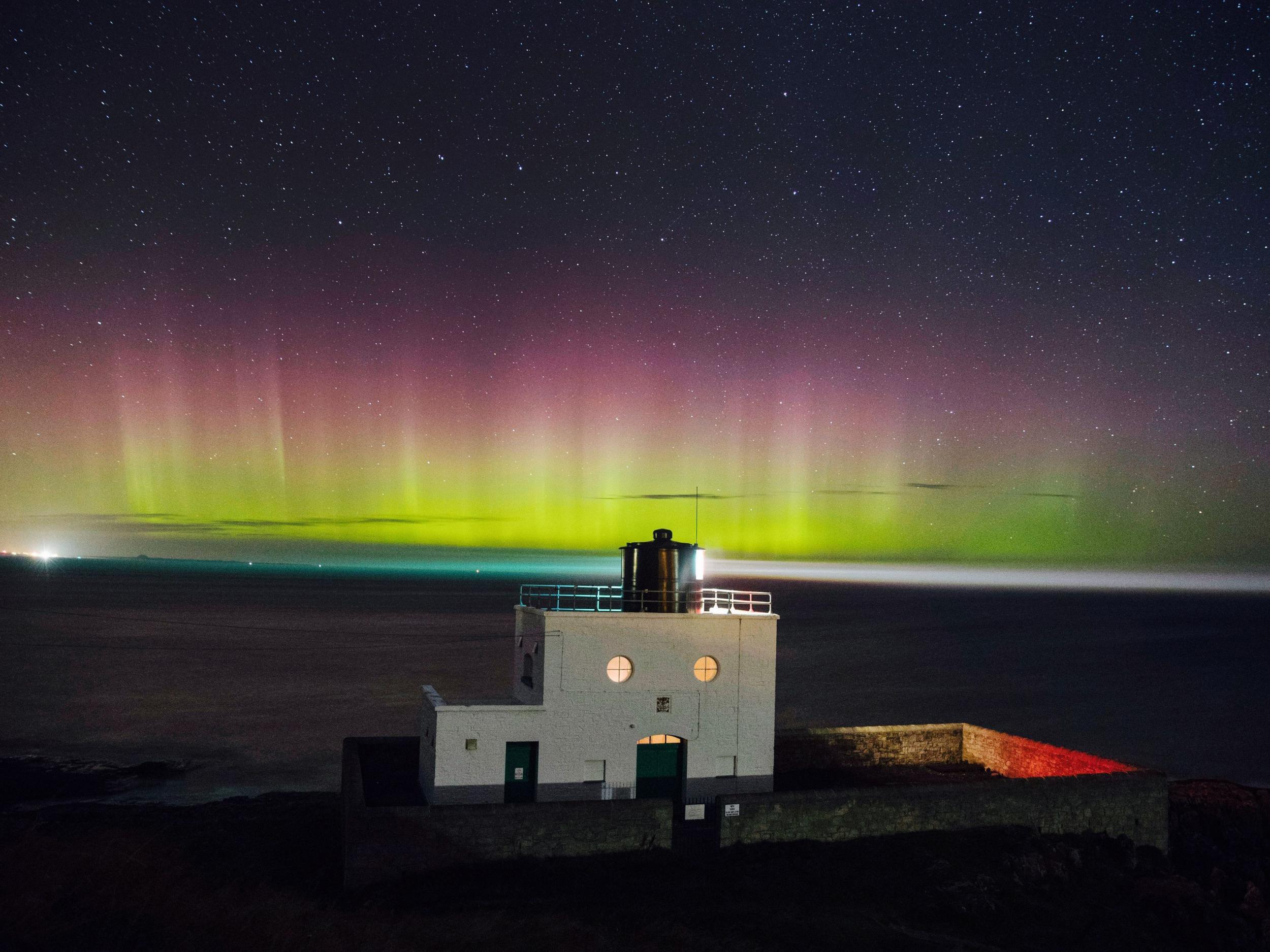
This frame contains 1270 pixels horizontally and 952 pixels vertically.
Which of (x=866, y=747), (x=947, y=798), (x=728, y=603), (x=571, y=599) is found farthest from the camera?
(x=866, y=747)

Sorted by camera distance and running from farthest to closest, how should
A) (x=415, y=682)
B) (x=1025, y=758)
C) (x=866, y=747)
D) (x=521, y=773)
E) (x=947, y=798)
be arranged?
(x=415, y=682) → (x=866, y=747) → (x=1025, y=758) → (x=947, y=798) → (x=521, y=773)

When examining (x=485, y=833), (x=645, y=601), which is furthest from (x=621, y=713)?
(x=485, y=833)

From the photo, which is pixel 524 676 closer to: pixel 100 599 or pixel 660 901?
pixel 660 901

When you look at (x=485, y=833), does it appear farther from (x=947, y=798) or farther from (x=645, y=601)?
(x=947, y=798)

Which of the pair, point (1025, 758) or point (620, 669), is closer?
point (620, 669)

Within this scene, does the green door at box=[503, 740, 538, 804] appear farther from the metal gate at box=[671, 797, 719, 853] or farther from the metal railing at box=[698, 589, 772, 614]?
the metal railing at box=[698, 589, 772, 614]

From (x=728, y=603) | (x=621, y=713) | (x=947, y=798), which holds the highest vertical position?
(x=728, y=603)

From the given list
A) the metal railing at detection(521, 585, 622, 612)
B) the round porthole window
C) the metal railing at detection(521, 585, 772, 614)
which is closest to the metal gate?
the round porthole window

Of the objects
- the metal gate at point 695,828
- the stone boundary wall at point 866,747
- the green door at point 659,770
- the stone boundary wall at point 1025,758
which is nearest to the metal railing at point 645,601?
the green door at point 659,770

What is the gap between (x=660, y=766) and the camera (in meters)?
17.0

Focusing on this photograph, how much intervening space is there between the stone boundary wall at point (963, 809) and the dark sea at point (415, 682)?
17.6 meters

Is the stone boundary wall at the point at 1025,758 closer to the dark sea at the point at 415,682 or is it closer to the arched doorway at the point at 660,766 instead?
the arched doorway at the point at 660,766

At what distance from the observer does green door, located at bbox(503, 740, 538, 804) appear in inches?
637

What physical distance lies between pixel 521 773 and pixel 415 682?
37.9 metres
